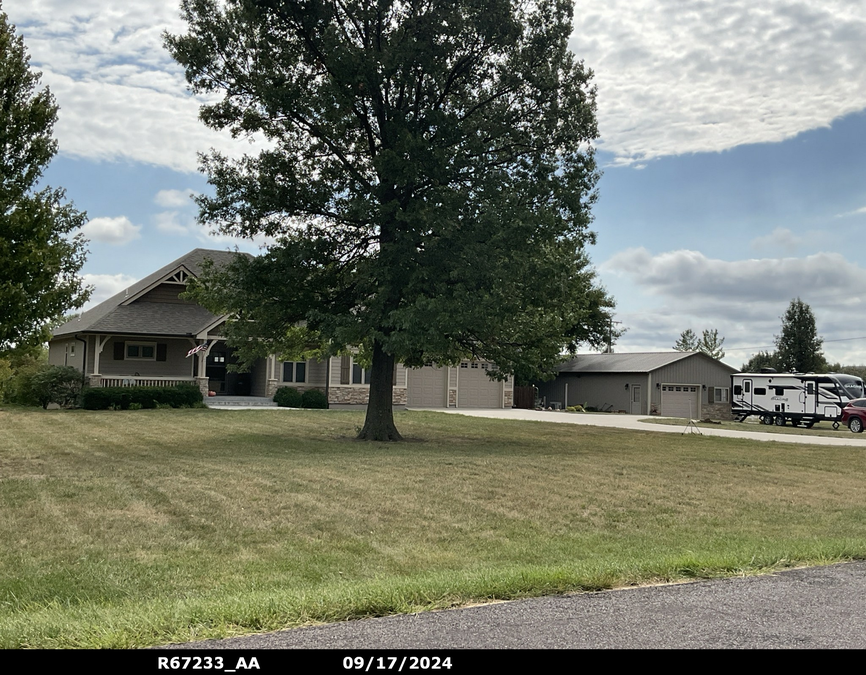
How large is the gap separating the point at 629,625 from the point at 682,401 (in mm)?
40281

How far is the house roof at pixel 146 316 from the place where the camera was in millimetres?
31672

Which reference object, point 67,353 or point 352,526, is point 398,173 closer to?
point 352,526

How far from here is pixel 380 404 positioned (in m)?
20.2

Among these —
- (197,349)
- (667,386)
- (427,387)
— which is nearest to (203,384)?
(197,349)

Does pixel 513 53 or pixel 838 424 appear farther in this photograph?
pixel 838 424

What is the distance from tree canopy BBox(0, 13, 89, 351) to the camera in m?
12.7

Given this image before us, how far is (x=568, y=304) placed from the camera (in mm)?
21359

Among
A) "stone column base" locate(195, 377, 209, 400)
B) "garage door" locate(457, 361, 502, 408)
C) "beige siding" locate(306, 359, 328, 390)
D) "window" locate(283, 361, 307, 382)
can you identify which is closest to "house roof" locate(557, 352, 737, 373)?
"garage door" locate(457, 361, 502, 408)

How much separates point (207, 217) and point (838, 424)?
29.3 metres

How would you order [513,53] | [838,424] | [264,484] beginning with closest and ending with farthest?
1. [264,484]
2. [513,53]
3. [838,424]

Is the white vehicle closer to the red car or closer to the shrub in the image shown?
the red car

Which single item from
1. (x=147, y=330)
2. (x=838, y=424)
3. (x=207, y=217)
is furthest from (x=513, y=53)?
(x=838, y=424)
